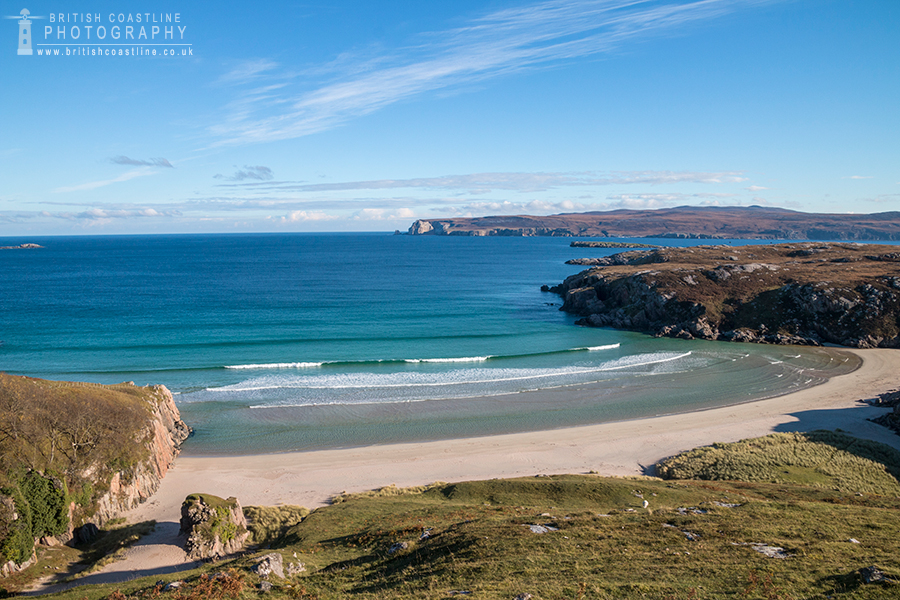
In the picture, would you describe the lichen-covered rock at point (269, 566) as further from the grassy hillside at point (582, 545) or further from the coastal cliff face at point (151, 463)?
the coastal cliff face at point (151, 463)

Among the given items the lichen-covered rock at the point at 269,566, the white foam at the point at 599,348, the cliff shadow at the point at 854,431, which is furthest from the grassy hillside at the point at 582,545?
the white foam at the point at 599,348

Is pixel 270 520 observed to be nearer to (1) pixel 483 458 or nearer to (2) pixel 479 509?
(2) pixel 479 509

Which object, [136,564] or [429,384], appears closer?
[136,564]

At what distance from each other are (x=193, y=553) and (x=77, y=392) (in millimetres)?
14341

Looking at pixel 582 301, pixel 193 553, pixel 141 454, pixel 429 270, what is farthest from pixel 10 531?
pixel 429 270

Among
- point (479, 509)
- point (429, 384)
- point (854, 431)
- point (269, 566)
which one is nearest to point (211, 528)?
point (269, 566)

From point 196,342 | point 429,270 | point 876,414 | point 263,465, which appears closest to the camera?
point 263,465

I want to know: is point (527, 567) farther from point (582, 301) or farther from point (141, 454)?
point (582, 301)

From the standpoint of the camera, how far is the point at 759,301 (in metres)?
70.6

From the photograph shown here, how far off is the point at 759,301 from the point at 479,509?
64.6m

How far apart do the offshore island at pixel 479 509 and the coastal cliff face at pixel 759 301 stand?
20.7m

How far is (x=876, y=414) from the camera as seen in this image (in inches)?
1521

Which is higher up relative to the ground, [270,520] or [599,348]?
[599,348]

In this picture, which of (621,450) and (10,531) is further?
(621,450)
